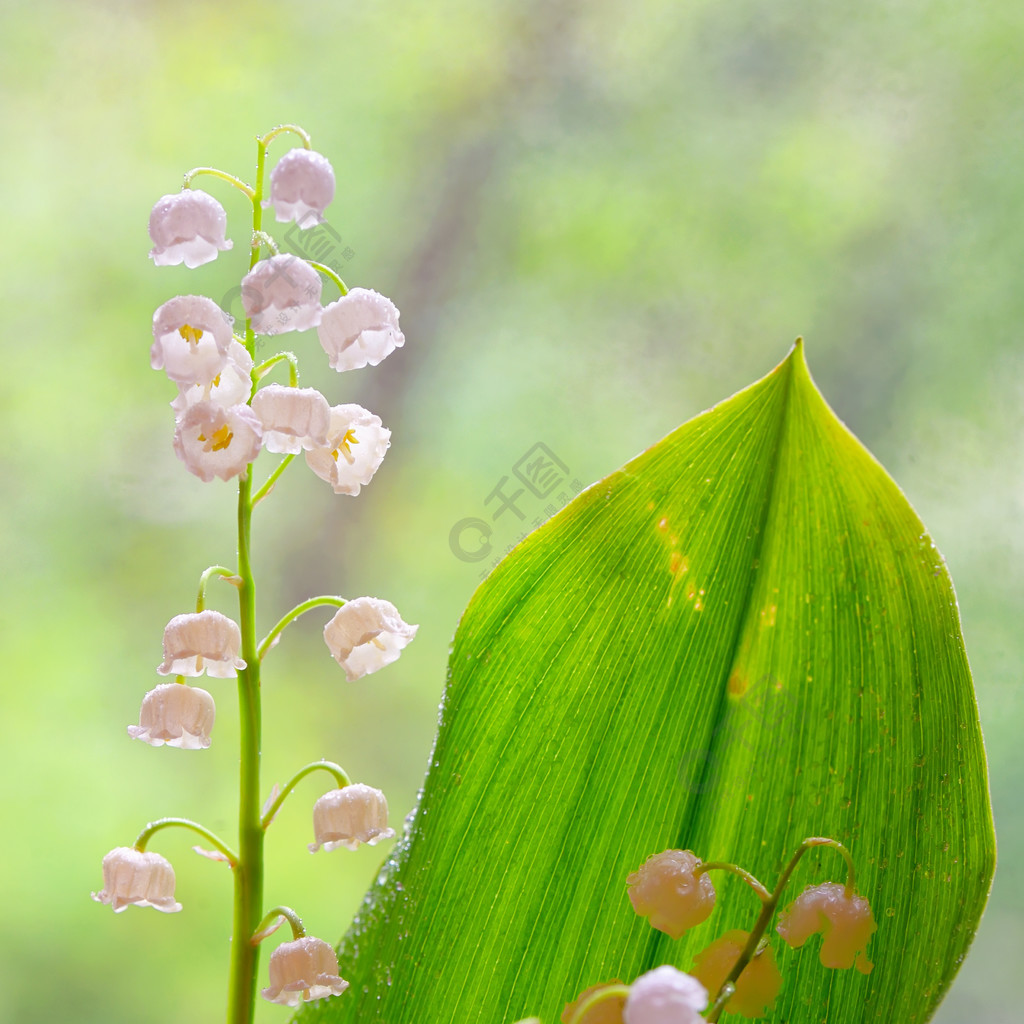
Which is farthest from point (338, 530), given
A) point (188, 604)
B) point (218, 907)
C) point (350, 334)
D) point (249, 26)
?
point (350, 334)

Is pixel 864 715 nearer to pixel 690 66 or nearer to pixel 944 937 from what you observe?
pixel 944 937

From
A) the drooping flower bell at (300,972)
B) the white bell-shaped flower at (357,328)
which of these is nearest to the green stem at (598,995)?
the drooping flower bell at (300,972)

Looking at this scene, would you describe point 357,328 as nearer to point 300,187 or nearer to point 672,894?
point 300,187

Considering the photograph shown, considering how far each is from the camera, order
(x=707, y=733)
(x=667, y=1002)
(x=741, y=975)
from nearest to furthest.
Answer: (x=667, y=1002) < (x=741, y=975) < (x=707, y=733)

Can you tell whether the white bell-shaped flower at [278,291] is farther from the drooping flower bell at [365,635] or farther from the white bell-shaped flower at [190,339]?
the drooping flower bell at [365,635]

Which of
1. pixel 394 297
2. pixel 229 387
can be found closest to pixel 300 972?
pixel 229 387

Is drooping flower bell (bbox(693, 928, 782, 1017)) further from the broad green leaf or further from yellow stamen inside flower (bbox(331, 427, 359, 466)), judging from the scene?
yellow stamen inside flower (bbox(331, 427, 359, 466))
